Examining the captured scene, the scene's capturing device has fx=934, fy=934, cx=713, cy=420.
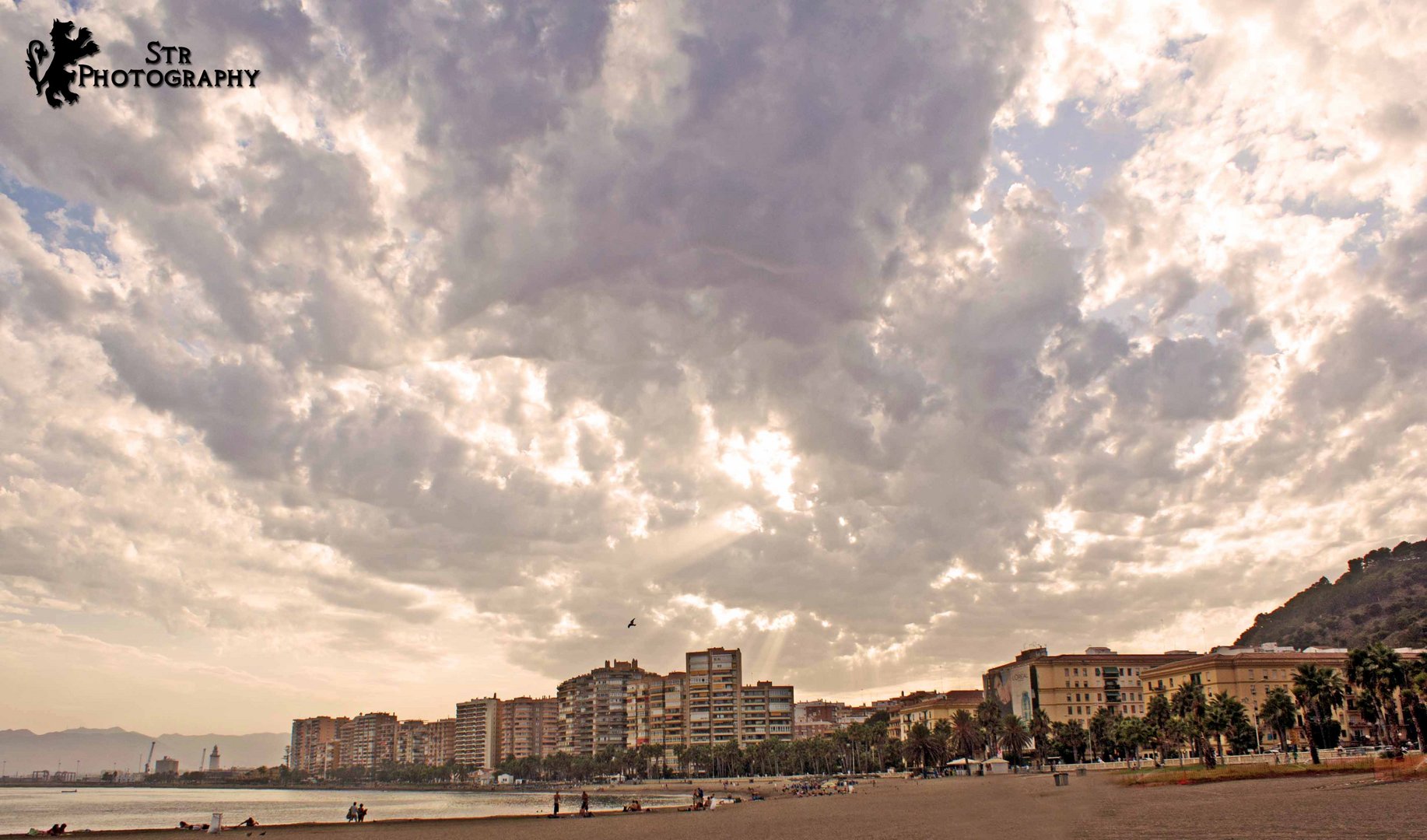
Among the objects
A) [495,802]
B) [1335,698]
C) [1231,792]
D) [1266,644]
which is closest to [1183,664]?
[1266,644]

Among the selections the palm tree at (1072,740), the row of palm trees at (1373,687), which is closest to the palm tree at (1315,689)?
the row of palm trees at (1373,687)

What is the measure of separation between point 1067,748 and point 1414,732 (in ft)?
168

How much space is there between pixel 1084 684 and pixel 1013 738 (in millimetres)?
27397

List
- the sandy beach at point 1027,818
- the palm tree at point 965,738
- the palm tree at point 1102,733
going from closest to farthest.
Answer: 1. the sandy beach at point 1027,818
2. the palm tree at point 1102,733
3. the palm tree at point 965,738

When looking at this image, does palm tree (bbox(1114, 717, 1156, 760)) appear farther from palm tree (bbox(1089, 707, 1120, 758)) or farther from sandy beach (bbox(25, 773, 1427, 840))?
sandy beach (bbox(25, 773, 1427, 840))

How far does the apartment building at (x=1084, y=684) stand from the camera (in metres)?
168

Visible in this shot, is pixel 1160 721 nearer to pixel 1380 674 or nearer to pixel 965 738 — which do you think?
pixel 1380 674

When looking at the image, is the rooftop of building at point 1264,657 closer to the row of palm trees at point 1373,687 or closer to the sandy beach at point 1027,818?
the row of palm trees at point 1373,687

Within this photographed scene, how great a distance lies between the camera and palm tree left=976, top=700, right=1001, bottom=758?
15562 cm

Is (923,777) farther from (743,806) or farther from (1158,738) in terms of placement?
(743,806)

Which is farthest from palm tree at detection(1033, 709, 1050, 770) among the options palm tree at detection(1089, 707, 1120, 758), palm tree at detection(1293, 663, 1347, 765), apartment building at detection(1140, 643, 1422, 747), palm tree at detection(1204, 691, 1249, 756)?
palm tree at detection(1293, 663, 1347, 765)

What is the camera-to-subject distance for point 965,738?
501ft

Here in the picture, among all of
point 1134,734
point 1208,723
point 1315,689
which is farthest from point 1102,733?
point 1315,689

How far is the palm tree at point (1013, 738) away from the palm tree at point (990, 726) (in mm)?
1361
